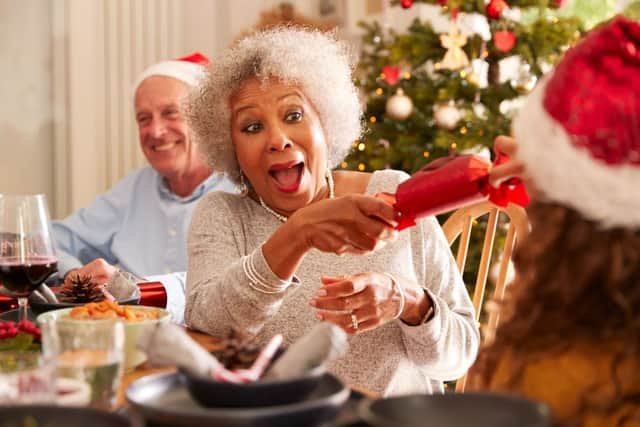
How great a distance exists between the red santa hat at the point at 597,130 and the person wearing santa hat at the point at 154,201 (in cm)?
206

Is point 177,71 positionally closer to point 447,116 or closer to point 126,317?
point 447,116

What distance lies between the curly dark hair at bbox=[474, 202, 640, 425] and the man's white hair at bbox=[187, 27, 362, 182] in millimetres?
1037

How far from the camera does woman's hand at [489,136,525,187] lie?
1077mm

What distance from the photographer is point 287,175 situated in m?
1.77

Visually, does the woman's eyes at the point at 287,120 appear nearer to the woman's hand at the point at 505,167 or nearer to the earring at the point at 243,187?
the earring at the point at 243,187

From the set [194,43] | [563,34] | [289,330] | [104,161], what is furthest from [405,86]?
[289,330]

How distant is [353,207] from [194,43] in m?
2.86

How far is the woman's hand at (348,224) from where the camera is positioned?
1344 mm

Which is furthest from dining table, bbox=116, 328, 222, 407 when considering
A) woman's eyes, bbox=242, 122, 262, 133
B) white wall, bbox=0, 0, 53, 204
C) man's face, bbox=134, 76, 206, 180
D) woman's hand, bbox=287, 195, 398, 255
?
white wall, bbox=0, 0, 53, 204

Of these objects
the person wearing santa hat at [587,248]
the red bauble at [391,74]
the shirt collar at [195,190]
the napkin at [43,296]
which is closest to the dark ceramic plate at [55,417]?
the person wearing santa hat at [587,248]

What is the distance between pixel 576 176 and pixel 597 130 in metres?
0.05

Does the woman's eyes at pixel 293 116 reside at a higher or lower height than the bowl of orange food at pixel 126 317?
higher

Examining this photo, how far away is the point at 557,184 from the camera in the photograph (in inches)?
31.6

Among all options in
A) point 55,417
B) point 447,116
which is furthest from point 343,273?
point 447,116
